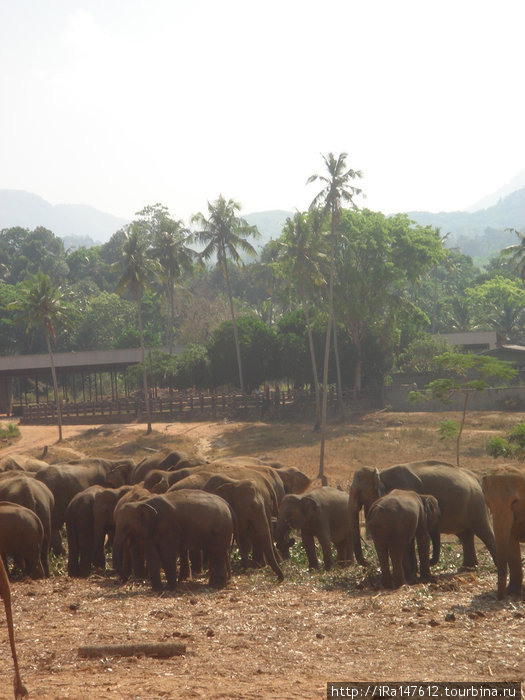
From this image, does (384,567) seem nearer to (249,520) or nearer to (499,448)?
(249,520)

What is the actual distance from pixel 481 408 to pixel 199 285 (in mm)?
55946

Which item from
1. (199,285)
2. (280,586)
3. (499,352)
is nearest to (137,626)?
(280,586)

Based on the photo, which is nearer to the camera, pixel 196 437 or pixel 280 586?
pixel 280 586

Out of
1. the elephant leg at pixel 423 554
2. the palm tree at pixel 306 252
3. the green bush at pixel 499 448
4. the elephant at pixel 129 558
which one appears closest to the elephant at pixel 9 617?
the elephant at pixel 129 558

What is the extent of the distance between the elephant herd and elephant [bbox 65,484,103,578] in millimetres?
18

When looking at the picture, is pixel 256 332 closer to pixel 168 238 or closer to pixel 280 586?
pixel 168 238

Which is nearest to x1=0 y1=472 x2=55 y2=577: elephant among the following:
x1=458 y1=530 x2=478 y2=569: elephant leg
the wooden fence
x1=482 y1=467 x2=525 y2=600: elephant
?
x1=458 y1=530 x2=478 y2=569: elephant leg

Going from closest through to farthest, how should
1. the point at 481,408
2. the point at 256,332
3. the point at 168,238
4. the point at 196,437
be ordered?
the point at 196,437
the point at 481,408
the point at 256,332
the point at 168,238

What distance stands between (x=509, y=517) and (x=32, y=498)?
819 cm

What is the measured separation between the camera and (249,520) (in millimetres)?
14188

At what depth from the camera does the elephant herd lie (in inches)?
490

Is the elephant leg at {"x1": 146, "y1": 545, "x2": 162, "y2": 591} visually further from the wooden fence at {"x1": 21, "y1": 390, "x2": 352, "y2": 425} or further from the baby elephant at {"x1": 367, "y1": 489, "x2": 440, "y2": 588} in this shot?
the wooden fence at {"x1": 21, "y1": 390, "x2": 352, "y2": 425}

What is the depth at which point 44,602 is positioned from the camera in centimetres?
1182

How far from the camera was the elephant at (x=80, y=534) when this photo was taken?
14.8m
